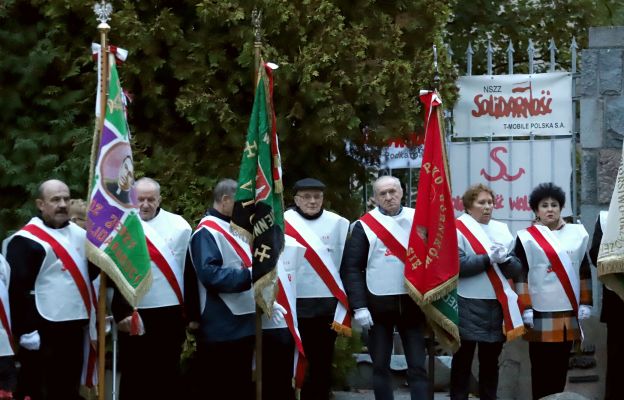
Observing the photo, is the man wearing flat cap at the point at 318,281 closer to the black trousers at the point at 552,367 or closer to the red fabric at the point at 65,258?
the black trousers at the point at 552,367

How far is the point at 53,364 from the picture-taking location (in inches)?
349

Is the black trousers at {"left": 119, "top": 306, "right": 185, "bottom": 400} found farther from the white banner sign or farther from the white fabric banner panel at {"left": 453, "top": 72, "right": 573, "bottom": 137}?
the white fabric banner panel at {"left": 453, "top": 72, "right": 573, "bottom": 137}

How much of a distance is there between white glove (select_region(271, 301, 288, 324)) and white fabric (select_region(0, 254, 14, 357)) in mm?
1850

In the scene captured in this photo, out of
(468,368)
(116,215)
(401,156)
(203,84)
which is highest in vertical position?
(203,84)

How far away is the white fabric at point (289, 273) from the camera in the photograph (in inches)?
382

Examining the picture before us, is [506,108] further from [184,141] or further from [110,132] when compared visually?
[110,132]

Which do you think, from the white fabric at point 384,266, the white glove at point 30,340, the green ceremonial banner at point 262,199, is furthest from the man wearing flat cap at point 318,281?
the white glove at point 30,340

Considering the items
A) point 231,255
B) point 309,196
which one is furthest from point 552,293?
point 231,255

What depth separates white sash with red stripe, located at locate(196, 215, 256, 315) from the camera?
372 inches

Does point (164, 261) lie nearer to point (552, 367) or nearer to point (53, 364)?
point (53, 364)

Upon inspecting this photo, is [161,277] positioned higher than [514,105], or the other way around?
[514,105]

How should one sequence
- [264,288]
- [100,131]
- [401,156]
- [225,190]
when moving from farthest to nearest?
1. [401,156]
2. [225,190]
3. [264,288]
4. [100,131]

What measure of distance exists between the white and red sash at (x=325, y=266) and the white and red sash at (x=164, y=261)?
97 centimetres

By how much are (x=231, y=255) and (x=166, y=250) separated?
44 centimetres
